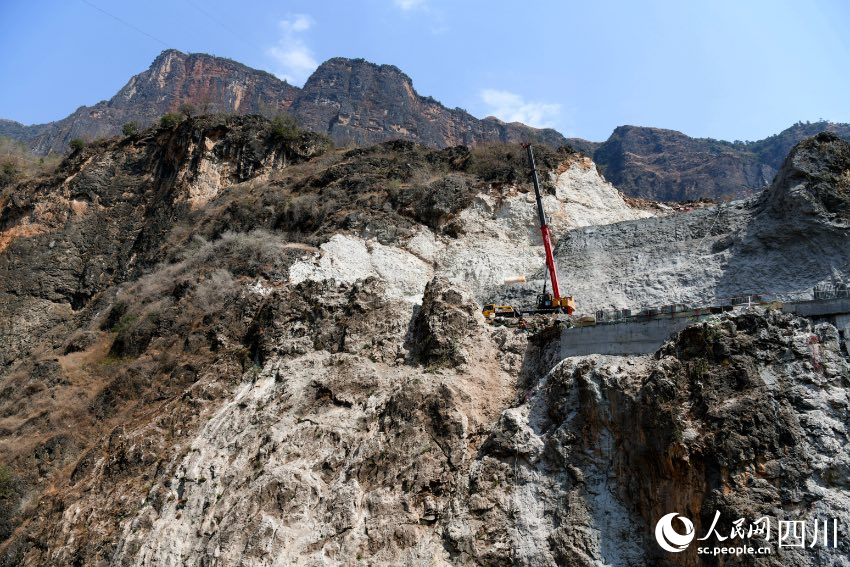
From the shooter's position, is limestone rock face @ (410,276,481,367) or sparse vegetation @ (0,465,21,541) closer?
sparse vegetation @ (0,465,21,541)

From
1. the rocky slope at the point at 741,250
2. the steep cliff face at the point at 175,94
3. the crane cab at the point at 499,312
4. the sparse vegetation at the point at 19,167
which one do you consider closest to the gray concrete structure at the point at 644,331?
the crane cab at the point at 499,312

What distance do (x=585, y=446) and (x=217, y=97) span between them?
87.8 m

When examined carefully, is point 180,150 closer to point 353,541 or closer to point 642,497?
point 353,541

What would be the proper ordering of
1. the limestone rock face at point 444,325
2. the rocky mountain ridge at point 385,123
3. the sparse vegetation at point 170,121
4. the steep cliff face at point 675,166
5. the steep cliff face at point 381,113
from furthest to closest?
the steep cliff face at point 381,113
the rocky mountain ridge at point 385,123
the steep cliff face at point 675,166
the sparse vegetation at point 170,121
the limestone rock face at point 444,325

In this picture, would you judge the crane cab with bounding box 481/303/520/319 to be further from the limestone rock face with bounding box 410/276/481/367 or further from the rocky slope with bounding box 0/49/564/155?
the rocky slope with bounding box 0/49/564/155

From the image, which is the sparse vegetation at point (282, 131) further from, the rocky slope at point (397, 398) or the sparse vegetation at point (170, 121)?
the rocky slope at point (397, 398)

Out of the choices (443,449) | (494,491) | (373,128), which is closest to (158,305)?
(443,449)

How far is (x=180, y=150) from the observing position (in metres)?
36.9

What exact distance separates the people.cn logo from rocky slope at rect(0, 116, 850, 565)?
226 mm

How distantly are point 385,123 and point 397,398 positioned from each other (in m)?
70.5

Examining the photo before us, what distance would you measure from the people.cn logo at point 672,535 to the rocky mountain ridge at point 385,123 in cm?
6658

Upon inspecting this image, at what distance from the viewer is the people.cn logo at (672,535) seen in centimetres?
1088

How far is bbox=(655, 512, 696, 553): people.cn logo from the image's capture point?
10883 mm

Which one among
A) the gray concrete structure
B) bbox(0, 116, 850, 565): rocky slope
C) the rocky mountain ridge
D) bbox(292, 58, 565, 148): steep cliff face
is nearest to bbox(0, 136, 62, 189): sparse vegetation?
bbox(0, 116, 850, 565): rocky slope
